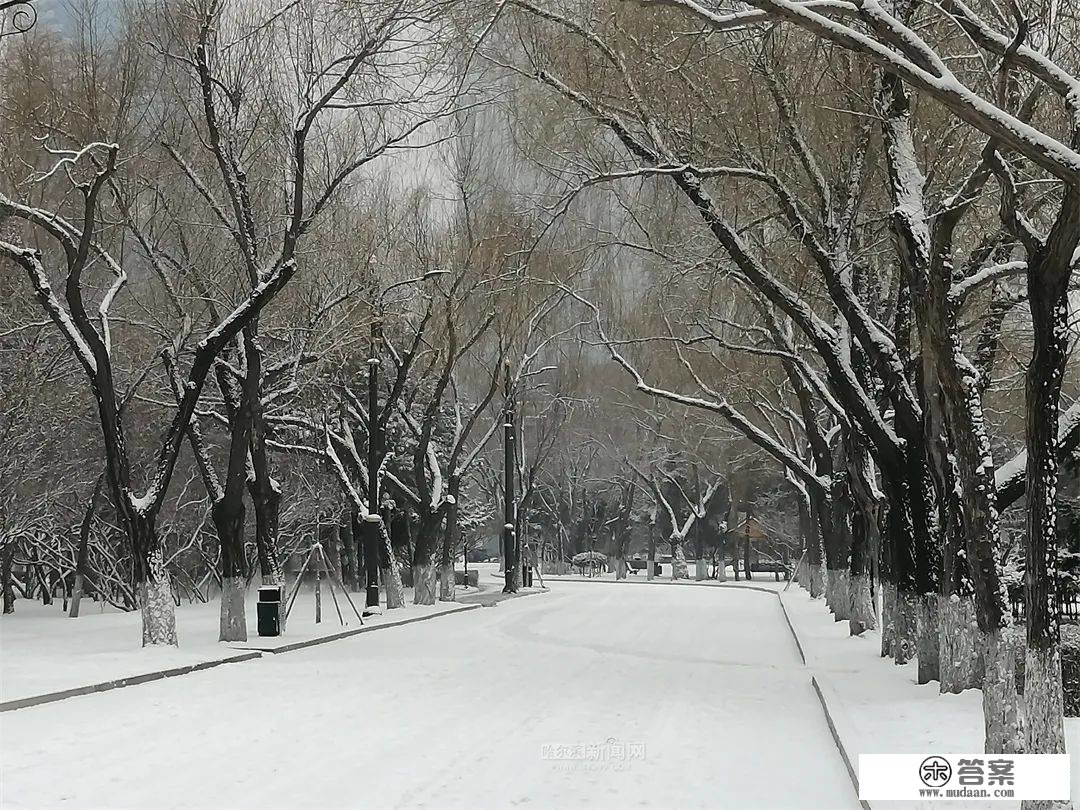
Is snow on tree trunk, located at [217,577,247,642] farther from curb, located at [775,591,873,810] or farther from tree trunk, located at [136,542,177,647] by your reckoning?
curb, located at [775,591,873,810]

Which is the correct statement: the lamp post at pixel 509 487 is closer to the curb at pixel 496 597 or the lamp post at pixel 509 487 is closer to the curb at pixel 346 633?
the curb at pixel 496 597

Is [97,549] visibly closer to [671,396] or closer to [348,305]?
[348,305]

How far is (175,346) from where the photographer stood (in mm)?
21484

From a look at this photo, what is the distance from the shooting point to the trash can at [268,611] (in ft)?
73.0

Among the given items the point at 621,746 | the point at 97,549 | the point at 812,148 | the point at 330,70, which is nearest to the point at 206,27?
the point at 330,70

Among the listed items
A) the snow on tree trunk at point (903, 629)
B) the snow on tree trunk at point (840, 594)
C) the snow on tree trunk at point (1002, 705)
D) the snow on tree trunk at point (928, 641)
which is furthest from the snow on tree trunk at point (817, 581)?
the snow on tree trunk at point (1002, 705)

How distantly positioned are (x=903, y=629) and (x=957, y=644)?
3.97 meters

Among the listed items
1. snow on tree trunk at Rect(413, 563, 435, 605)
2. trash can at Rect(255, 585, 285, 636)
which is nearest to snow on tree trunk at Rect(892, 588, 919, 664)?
trash can at Rect(255, 585, 285, 636)

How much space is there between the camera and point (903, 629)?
16.9m

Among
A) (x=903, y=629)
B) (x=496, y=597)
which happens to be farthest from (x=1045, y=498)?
(x=496, y=597)

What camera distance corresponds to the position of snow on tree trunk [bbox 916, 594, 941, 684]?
570 inches

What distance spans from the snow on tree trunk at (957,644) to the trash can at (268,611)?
12.7 meters

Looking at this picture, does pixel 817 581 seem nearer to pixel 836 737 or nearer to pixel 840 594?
pixel 840 594

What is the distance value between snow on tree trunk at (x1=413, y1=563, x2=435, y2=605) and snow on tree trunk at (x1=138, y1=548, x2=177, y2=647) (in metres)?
14.5
